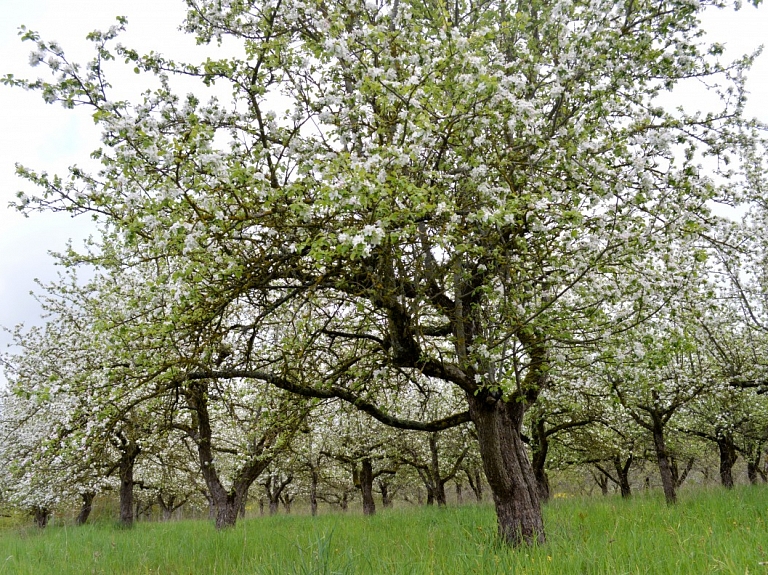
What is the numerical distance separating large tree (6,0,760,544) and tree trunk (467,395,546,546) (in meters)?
0.03

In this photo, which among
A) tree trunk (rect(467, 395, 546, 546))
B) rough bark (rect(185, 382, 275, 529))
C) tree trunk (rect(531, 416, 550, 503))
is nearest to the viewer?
tree trunk (rect(467, 395, 546, 546))

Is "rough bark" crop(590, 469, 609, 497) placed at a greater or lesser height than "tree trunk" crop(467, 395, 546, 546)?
lesser

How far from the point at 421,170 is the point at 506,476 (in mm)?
5137

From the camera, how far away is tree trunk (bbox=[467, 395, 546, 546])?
8336 mm

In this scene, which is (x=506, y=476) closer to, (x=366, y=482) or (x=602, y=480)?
(x=366, y=482)

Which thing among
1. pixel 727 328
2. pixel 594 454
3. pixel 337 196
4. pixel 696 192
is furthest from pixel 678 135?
pixel 594 454

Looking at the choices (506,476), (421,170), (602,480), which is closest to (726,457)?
(602,480)

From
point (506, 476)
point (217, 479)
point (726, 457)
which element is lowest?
point (726, 457)

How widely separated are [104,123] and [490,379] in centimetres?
588

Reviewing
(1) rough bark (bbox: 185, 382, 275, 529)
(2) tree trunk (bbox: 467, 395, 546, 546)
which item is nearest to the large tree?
(2) tree trunk (bbox: 467, 395, 546, 546)

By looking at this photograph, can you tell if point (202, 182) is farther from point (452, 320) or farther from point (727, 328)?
point (727, 328)

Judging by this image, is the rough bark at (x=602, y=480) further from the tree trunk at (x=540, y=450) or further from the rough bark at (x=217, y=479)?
the rough bark at (x=217, y=479)

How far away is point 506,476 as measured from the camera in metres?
8.56

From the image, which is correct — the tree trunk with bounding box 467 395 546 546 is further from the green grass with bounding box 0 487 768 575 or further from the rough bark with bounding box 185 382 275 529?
the rough bark with bounding box 185 382 275 529
